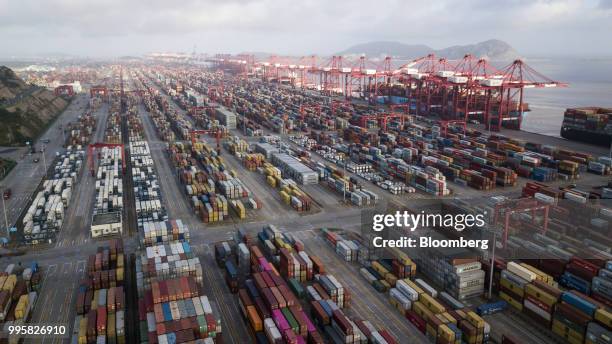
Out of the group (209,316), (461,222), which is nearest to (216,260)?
(209,316)

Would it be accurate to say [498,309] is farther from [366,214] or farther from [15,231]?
[15,231]

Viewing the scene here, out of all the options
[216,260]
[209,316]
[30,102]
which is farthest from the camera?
[30,102]

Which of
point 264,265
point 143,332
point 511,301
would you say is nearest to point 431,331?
point 511,301

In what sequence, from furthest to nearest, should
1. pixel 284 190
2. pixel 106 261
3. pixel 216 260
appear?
1. pixel 284 190
2. pixel 216 260
3. pixel 106 261

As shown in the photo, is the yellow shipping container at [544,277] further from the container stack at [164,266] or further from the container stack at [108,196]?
the container stack at [108,196]

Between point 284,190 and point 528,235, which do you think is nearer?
point 528,235

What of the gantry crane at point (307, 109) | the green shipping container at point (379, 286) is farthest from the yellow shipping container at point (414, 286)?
the gantry crane at point (307, 109)

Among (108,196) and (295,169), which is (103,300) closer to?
(108,196)
